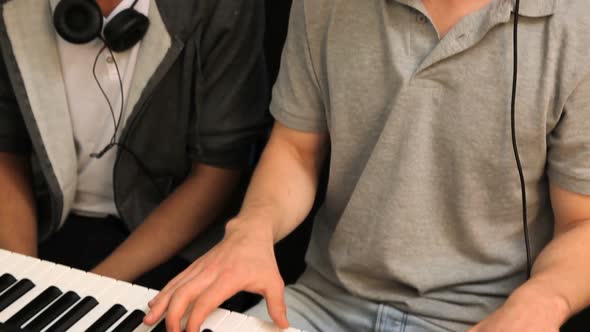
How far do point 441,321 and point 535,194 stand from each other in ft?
0.77

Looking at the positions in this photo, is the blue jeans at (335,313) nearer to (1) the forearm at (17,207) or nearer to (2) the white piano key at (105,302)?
(2) the white piano key at (105,302)

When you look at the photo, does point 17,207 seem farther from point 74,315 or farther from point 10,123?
point 74,315

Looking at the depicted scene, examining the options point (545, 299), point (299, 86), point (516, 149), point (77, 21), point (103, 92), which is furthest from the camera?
point (103, 92)

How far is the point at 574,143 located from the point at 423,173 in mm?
206

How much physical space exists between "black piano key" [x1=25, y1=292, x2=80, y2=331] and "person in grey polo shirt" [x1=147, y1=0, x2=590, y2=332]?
0.13 meters

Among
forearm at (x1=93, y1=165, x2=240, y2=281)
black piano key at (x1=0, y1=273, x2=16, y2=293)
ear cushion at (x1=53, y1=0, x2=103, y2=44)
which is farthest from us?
forearm at (x1=93, y1=165, x2=240, y2=281)

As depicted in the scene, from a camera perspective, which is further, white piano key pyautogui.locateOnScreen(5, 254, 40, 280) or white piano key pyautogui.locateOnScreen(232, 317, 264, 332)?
white piano key pyautogui.locateOnScreen(5, 254, 40, 280)

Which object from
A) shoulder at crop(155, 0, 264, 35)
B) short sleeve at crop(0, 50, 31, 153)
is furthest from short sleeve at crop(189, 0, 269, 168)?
short sleeve at crop(0, 50, 31, 153)

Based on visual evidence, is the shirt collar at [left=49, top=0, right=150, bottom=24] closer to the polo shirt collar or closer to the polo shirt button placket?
the polo shirt button placket

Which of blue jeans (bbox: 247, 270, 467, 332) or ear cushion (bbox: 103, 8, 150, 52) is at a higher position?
ear cushion (bbox: 103, 8, 150, 52)

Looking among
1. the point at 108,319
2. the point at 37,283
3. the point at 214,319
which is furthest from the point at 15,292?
the point at 214,319

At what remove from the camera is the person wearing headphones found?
1189mm

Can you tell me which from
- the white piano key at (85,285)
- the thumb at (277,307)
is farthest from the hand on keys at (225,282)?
the white piano key at (85,285)

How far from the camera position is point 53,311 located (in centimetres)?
85
